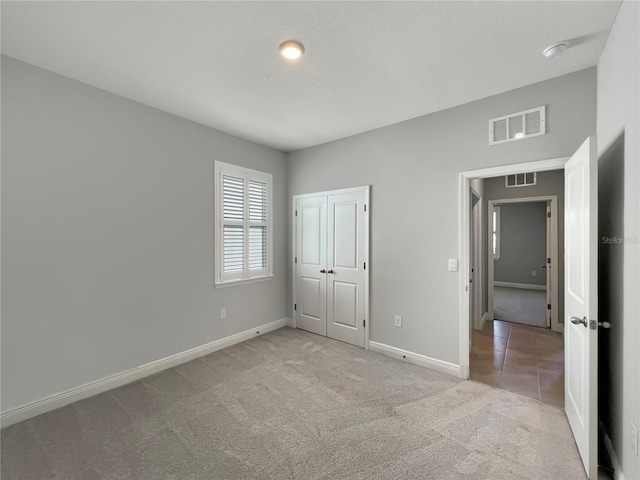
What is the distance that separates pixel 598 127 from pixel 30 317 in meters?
4.73

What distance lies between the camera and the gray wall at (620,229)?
144 centimetres

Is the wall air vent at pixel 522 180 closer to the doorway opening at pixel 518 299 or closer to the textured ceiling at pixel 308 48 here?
the doorway opening at pixel 518 299

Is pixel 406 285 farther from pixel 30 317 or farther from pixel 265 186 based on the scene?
pixel 30 317

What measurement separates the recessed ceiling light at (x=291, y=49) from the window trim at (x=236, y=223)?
6.28 ft

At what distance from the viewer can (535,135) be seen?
2.50 m

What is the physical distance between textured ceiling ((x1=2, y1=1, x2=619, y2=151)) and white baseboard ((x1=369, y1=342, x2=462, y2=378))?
2.72 m

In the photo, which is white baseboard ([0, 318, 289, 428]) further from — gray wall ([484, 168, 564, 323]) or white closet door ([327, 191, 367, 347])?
gray wall ([484, 168, 564, 323])

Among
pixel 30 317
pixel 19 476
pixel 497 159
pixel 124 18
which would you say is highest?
pixel 124 18

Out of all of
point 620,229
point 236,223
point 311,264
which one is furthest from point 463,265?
point 236,223

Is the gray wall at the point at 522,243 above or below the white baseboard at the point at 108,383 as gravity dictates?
above

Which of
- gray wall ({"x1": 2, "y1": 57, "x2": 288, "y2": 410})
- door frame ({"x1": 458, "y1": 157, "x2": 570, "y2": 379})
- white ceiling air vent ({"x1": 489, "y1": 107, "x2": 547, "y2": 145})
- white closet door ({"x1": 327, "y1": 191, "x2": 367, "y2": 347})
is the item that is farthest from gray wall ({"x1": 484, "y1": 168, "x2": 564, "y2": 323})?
gray wall ({"x1": 2, "y1": 57, "x2": 288, "y2": 410})

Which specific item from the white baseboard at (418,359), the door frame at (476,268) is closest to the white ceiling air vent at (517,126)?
the door frame at (476,268)

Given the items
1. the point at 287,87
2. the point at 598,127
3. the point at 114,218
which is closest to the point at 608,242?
the point at 598,127

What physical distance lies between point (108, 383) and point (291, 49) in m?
3.30
